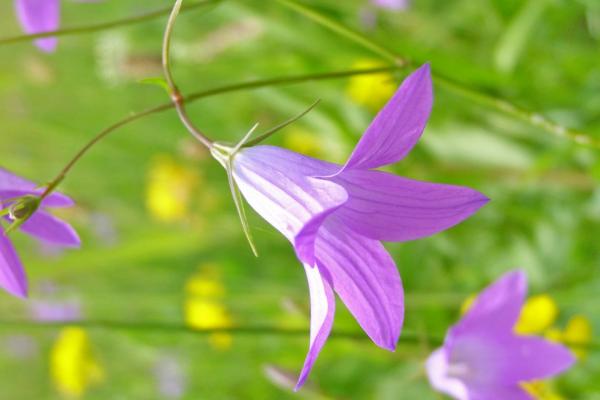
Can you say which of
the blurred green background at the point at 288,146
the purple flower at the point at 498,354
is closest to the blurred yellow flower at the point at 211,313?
the blurred green background at the point at 288,146

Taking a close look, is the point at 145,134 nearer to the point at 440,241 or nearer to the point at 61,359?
the point at 61,359

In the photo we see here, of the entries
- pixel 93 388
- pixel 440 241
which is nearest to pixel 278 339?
pixel 440 241

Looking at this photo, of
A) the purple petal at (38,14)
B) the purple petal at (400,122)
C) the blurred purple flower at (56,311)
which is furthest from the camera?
the blurred purple flower at (56,311)

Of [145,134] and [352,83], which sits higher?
[145,134]

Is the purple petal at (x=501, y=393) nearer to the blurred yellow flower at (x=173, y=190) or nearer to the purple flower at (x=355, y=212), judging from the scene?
the purple flower at (x=355, y=212)

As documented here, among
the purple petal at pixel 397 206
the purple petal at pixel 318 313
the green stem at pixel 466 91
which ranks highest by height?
the green stem at pixel 466 91

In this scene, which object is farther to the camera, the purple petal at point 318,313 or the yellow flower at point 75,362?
the yellow flower at point 75,362

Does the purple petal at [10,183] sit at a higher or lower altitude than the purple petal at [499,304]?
higher
